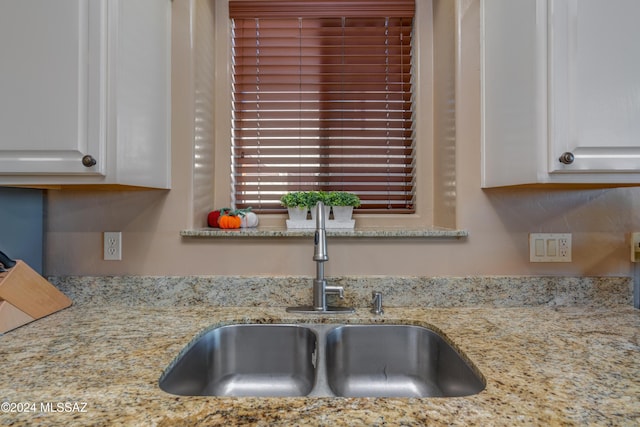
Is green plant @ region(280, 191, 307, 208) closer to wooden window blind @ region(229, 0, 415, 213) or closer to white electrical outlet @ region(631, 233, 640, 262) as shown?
wooden window blind @ region(229, 0, 415, 213)

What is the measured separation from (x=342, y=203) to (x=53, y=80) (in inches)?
37.8

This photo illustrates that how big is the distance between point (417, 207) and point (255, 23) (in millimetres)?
1051

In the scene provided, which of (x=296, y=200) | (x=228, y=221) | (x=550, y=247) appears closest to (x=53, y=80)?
(x=228, y=221)

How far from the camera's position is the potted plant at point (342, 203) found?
144 cm

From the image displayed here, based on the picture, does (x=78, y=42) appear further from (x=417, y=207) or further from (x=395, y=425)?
(x=417, y=207)

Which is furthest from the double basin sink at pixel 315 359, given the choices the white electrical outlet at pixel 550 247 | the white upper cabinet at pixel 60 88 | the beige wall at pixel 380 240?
the white upper cabinet at pixel 60 88

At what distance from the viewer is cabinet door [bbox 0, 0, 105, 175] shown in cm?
99

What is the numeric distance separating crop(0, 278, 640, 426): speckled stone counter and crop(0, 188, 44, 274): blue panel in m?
0.24

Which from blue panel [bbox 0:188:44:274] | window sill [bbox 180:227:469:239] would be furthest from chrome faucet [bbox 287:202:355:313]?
blue panel [bbox 0:188:44:274]

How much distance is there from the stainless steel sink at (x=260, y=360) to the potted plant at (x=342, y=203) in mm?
473

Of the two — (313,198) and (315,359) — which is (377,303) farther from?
(313,198)

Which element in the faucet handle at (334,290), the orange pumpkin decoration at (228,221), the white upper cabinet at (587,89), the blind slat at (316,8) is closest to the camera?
the white upper cabinet at (587,89)

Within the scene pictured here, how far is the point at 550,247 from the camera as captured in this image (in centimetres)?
131

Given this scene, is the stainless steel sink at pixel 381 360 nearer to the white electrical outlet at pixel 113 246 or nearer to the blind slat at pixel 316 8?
the white electrical outlet at pixel 113 246
